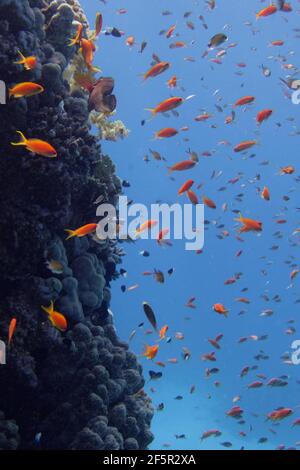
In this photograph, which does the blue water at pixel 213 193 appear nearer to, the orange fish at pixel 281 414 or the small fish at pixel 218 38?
the orange fish at pixel 281 414

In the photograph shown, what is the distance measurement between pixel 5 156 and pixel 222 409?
1322 inches

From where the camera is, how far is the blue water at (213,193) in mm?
36625

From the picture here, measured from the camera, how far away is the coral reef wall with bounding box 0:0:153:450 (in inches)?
224

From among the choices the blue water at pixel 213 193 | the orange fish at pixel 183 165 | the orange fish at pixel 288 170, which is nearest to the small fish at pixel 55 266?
the orange fish at pixel 183 165

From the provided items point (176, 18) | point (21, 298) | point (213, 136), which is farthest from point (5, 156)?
point (213, 136)

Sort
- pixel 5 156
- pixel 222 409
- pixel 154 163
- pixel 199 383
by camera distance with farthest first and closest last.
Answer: pixel 154 163, pixel 199 383, pixel 222 409, pixel 5 156

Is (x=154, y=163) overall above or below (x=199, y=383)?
above

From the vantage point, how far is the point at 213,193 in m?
62.5

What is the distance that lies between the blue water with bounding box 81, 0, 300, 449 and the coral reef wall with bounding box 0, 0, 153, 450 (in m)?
21.8

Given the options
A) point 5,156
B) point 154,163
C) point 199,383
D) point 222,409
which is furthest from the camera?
point 154,163

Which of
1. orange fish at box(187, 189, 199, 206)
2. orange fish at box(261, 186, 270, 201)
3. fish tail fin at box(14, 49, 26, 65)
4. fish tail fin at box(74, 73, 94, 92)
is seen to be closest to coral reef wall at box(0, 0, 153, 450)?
fish tail fin at box(14, 49, 26, 65)

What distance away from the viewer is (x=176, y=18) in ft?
145

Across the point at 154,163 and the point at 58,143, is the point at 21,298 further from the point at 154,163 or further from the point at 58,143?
the point at 154,163

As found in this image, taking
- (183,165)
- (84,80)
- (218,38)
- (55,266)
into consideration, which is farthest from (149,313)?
(218,38)
